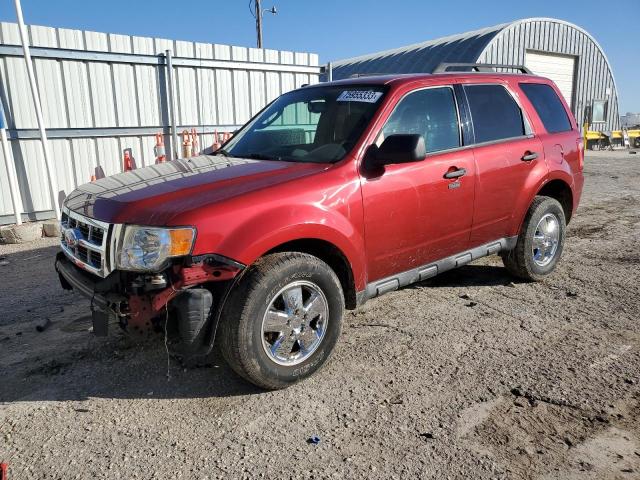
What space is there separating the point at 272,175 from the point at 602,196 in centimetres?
939

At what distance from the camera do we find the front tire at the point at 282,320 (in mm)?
2902

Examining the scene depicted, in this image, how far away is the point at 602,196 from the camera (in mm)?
10383

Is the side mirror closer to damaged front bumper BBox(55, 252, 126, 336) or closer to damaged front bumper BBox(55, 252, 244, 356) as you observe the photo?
damaged front bumper BBox(55, 252, 244, 356)

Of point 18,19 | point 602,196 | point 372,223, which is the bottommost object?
point 602,196

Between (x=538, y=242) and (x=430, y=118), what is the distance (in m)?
1.88

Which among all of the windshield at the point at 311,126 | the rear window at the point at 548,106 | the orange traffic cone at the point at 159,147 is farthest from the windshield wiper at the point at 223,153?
the orange traffic cone at the point at 159,147

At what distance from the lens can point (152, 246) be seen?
2.78 m

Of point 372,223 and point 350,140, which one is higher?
point 350,140

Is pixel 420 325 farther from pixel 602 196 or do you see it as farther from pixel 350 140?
pixel 602 196

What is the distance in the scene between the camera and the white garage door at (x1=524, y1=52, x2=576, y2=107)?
20750 millimetres

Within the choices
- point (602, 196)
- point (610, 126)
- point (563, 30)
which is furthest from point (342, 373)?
point (610, 126)

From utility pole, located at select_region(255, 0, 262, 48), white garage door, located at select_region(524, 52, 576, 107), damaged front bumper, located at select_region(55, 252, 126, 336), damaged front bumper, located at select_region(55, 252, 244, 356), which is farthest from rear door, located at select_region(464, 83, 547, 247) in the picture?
utility pole, located at select_region(255, 0, 262, 48)

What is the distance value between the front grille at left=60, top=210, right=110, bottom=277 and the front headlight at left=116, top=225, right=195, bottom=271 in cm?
18

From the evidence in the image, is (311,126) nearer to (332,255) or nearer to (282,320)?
(332,255)
